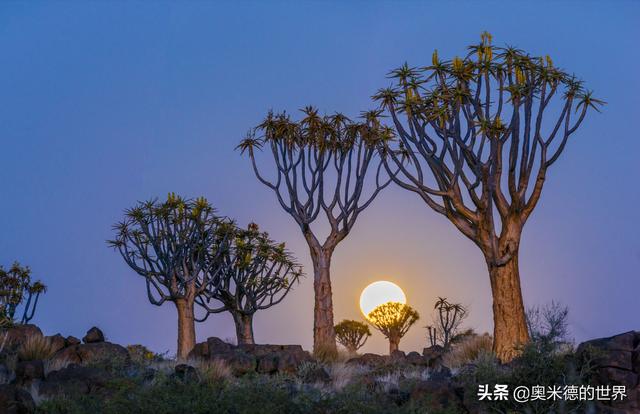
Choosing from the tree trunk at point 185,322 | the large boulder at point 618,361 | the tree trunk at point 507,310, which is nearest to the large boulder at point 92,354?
the tree trunk at point 185,322

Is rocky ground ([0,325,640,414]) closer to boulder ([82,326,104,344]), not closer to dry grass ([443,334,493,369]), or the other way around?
boulder ([82,326,104,344])

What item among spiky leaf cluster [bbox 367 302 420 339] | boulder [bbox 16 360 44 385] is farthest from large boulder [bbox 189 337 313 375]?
spiky leaf cluster [bbox 367 302 420 339]

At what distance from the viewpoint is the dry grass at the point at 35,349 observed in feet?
59.3

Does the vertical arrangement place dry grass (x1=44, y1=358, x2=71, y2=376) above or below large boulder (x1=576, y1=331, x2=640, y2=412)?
above

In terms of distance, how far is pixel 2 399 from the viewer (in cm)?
1220

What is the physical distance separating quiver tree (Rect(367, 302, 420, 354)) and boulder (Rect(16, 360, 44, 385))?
22.2 meters

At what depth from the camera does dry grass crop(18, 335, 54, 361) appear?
59.3 ft

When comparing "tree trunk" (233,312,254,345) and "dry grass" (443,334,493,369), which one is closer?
"dry grass" (443,334,493,369)

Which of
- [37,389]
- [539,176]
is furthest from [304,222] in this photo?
[37,389]

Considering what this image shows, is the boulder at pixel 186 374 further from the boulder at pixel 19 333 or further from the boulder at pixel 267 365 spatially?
the boulder at pixel 19 333

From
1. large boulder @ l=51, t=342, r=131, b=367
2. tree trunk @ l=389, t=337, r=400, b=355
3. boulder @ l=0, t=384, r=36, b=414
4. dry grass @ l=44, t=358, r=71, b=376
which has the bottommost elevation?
boulder @ l=0, t=384, r=36, b=414

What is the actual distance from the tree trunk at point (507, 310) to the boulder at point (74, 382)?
886 cm

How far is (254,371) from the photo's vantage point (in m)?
17.4

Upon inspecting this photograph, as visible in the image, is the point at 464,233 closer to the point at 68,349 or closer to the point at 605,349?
the point at 605,349
